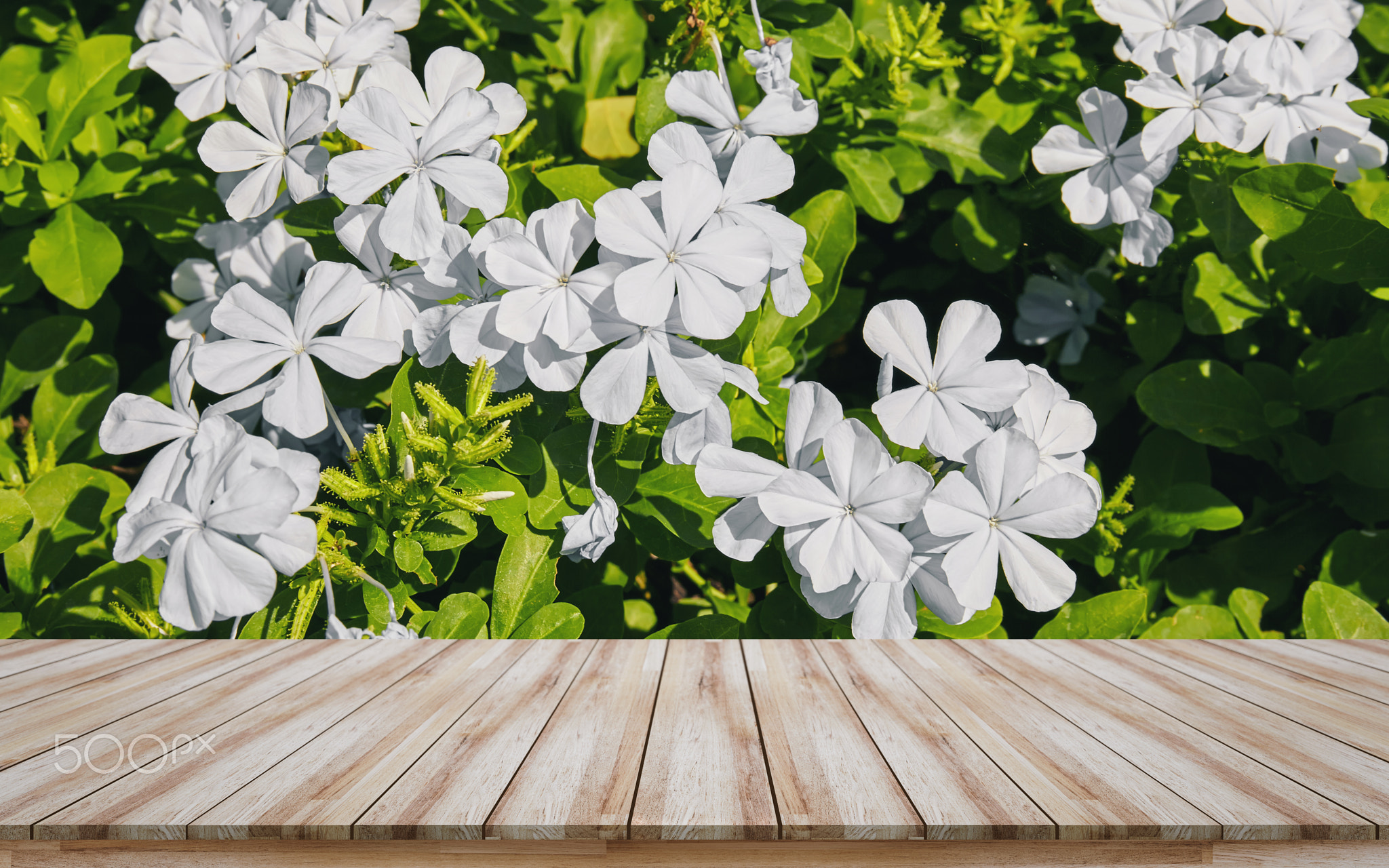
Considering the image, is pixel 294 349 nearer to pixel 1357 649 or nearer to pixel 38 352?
pixel 38 352

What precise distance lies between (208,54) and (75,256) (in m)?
0.34

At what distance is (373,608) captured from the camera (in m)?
0.99

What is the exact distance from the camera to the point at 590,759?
30.3 inches

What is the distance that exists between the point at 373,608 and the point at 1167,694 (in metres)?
0.90

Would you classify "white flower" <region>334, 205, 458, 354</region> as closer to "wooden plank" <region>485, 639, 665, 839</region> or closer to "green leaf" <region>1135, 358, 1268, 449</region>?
"wooden plank" <region>485, 639, 665, 839</region>

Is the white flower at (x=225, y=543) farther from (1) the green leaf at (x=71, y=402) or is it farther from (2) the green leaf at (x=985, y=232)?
(2) the green leaf at (x=985, y=232)

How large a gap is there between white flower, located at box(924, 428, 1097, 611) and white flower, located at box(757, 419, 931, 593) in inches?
1.6

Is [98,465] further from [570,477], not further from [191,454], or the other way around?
[570,477]

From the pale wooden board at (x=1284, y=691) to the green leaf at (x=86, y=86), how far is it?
1.62 m

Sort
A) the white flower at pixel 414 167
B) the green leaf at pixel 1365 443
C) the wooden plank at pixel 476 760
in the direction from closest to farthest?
1. the wooden plank at pixel 476 760
2. the white flower at pixel 414 167
3. the green leaf at pixel 1365 443

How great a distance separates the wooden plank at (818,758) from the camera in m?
0.66

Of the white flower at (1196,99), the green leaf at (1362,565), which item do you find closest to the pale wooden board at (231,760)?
the white flower at (1196,99)

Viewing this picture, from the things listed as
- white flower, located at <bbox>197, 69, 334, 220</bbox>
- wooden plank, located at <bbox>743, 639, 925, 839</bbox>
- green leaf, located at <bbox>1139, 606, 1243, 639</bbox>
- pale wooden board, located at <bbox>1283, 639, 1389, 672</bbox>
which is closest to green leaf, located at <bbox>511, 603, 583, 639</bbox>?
wooden plank, located at <bbox>743, 639, 925, 839</bbox>

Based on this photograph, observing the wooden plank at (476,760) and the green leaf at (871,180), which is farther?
the green leaf at (871,180)
